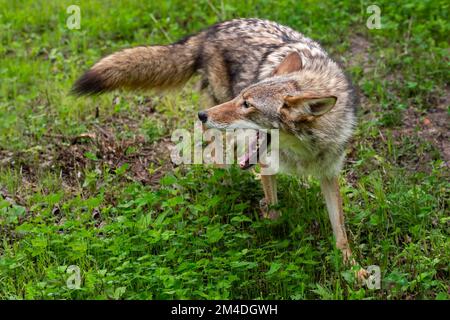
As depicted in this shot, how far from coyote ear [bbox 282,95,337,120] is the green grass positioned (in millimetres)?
1042

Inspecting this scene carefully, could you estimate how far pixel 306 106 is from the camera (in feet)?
16.8

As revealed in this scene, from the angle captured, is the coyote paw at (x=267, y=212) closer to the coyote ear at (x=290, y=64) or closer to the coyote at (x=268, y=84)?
the coyote at (x=268, y=84)

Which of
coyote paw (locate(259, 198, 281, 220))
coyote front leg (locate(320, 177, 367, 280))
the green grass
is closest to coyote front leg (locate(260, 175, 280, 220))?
coyote paw (locate(259, 198, 281, 220))

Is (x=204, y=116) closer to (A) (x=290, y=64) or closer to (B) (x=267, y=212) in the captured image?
(A) (x=290, y=64)

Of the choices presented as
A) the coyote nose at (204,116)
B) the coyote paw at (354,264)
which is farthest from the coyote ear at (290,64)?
the coyote paw at (354,264)

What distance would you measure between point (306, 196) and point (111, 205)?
1.74m

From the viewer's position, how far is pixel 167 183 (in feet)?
20.3

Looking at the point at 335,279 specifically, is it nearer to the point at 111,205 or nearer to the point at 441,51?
the point at 111,205

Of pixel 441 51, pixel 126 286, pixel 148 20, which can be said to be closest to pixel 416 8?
pixel 441 51

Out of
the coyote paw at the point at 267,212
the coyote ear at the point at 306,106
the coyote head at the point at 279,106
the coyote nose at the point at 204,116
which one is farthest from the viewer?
the coyote paw at the point at 267,212

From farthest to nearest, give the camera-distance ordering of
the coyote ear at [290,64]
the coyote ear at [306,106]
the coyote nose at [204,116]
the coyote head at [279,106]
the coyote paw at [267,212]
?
the coyote paw at [267,212] → the coyote ear at [290,64] → the coyote nose at [204,116] → the coyote head at [279,106] → the coyote ear at [306,106]

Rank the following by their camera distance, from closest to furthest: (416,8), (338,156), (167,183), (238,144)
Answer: (338,156) < (167,183) < (238,144) < (416,8)

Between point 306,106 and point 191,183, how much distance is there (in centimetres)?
184

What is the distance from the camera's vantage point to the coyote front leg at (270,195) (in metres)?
6.31
